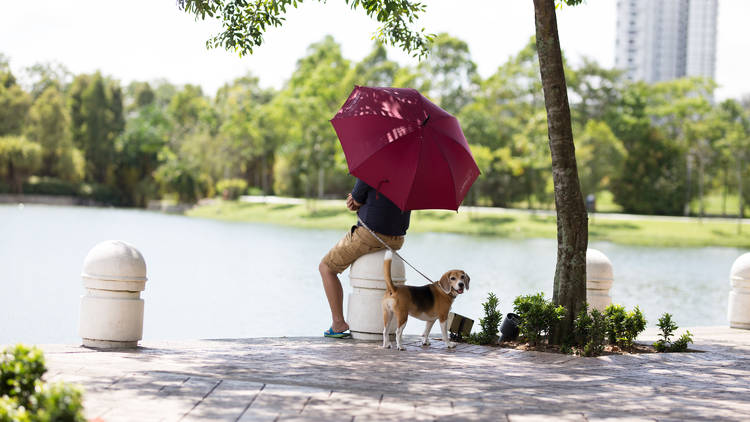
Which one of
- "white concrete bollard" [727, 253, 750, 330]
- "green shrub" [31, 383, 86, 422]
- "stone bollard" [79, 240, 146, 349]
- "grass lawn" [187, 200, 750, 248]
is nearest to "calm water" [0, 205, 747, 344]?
"grass lawn" [187, 200, 750, 248]

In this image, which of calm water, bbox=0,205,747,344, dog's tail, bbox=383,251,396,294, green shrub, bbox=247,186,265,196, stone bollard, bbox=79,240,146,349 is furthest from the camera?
green shrub, bbox=247,186,265,196

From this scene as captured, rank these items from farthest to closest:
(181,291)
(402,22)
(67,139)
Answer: (67,139) → (181,291) → (402,22)

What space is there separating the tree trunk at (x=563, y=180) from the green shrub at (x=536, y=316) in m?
0.24

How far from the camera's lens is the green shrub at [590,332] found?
25.0 ft

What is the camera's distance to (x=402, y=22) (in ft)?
33.8

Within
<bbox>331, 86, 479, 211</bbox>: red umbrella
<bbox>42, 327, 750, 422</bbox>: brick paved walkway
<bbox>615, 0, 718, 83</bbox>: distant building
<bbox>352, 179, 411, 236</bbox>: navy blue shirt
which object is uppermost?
<bbox>615, 0, 718, 83</bbox>: distant building

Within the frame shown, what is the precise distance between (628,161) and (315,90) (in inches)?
869

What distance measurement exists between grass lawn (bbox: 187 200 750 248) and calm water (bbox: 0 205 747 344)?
2.45 meters

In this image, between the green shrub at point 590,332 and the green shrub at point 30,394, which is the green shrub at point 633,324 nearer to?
the green shrub at point 590,332

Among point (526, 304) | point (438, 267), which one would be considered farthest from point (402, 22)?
point (438, 267)

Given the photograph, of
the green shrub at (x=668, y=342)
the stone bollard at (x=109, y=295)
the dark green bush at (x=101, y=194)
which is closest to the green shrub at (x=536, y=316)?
the green shrub at (x=668, y=342)

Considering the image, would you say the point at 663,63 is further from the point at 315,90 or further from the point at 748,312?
the point at 748,312

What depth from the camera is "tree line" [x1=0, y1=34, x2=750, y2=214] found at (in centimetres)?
5125

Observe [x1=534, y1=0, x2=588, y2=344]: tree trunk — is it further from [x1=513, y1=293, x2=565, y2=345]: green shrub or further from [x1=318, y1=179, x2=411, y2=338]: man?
[x1=318, y1=179, x2=411, y2=338]: man
